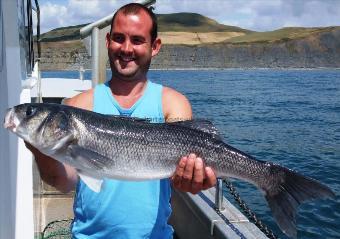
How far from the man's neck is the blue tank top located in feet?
0.18

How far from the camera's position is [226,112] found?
34.5 metres

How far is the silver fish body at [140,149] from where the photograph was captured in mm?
2959

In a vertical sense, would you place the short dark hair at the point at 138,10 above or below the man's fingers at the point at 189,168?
above

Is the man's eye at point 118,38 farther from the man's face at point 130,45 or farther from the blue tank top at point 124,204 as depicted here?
the blue tank top at point 124,204

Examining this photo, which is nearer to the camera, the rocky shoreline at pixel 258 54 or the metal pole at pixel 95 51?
the metal pole at pixel 95 51

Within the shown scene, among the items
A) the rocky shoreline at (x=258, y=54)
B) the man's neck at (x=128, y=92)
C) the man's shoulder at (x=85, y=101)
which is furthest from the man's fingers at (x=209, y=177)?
the rocky shoreline at (x=258, y=54)

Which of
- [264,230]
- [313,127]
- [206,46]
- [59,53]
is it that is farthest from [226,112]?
[206,46]

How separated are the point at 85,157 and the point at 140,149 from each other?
0.39 meters

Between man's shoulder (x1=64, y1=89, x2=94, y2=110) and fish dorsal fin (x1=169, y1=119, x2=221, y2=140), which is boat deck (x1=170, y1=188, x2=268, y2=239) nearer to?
fish dorsal fin (x1=169, y1=119, x2=221, y2=140)

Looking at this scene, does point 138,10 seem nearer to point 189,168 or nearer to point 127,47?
point 127,47

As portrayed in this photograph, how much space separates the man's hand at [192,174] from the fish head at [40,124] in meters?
0.75

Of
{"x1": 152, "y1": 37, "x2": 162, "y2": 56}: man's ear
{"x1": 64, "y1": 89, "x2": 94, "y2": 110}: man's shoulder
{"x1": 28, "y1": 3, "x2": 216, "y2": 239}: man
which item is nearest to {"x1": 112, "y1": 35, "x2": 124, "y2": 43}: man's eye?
{"x1": 28, "y1": 3, "x2": 216, "y2": 239}: man

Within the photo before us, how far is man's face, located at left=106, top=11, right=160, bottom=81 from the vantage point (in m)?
3.21

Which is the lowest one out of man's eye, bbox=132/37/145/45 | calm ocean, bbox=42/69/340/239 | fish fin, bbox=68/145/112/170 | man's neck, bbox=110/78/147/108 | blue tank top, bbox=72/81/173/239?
calm ocean, bbox=42/69/340/239
